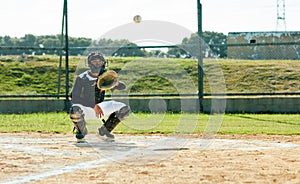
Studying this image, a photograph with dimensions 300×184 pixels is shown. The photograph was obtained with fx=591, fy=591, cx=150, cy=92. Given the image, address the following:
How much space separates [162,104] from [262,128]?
4.69m

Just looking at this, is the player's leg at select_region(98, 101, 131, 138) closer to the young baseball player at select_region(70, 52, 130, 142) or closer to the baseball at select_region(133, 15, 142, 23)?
the young baseball player at select_region(70, 52, 130, 142)

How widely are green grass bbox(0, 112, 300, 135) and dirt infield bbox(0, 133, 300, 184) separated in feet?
3.74

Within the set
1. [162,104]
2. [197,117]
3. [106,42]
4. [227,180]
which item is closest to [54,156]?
[227,180]

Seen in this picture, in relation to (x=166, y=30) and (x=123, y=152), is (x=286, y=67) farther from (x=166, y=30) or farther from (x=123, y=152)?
(x=123, y=152)

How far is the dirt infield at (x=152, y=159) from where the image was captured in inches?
231

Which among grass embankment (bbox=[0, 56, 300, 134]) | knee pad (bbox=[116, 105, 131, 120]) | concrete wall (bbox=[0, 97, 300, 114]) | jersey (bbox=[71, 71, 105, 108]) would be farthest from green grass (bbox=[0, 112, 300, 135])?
jersey (bbox=[71, 71, 105, 108])

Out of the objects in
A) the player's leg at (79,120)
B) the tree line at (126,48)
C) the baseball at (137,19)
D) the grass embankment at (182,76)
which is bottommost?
the player's leg at (79,120)

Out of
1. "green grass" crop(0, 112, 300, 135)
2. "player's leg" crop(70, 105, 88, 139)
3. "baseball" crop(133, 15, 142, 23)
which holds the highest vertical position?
"baseball" crop(133, 15, 142, 23)

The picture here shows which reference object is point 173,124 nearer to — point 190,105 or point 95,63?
point 190,105

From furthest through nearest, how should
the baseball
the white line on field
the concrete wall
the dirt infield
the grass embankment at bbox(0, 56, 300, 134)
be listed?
1. the concrete wall
2. the baseball
3. the grass embankment at bbox(0, 56, 300, 134)
4. the dirt infield
5. the white line on field

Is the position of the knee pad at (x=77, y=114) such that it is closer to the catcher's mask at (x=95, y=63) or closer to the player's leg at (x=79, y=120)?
the player's leg at (x=79, y=120)

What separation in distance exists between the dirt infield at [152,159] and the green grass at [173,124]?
1.14m

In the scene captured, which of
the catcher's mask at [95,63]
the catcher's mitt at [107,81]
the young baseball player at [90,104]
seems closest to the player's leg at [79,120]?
the young baseball player at [90,104]

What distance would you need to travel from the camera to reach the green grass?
11.6 m
